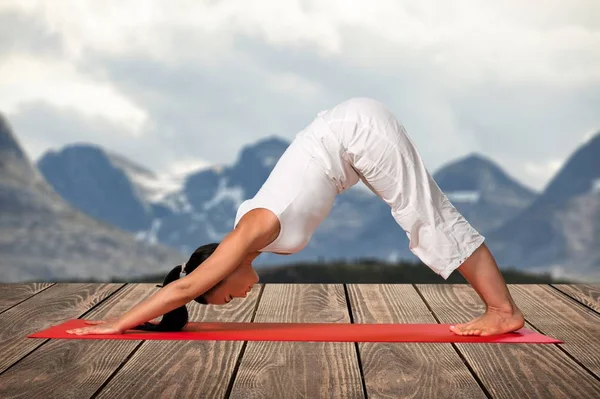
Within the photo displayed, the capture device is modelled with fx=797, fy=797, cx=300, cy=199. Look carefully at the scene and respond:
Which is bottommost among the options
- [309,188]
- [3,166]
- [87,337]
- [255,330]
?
[255,330]

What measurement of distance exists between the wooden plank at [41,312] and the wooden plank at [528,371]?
1402 mm

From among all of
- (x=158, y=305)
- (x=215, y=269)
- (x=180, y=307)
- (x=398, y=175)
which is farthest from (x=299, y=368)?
(x=398, y=175)

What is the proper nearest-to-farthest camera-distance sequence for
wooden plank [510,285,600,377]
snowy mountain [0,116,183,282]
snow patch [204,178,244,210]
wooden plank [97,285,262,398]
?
wooden plank [97,285,262,398]
wooden plank [510,285,600,377]
snowy mountain [0,116,183,282]
snow patch [204,178,244,210]

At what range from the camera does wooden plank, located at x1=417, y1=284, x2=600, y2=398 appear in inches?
81.9

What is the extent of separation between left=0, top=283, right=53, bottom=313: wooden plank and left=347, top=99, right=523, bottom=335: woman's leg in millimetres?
1717

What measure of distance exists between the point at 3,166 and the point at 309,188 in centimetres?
937

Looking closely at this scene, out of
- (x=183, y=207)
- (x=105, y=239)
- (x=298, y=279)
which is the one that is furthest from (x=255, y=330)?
(x=183, y=207)

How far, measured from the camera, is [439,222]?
109 inches

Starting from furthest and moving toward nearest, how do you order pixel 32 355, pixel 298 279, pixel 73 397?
pixel 298 279 < pixel 32 355 < pixel 73 397

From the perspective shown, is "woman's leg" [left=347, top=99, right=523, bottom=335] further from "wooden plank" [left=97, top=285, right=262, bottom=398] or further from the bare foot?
"wooden plank" [left=97, top=285, right=262, bottom=398]

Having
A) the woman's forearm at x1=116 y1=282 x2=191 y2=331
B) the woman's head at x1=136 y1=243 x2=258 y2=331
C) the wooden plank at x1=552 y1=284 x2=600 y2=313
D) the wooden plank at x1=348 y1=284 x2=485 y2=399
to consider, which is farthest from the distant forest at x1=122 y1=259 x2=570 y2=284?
the woman's forearm at x1=116 y1=282 x2=191 y2=331

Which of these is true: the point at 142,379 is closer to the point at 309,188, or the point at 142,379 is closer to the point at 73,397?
the point at 73,397

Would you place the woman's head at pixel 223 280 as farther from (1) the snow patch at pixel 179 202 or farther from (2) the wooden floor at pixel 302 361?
(1) the snow patch at pixel 179 202

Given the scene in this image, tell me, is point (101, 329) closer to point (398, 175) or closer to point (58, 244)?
point (398, 175)
